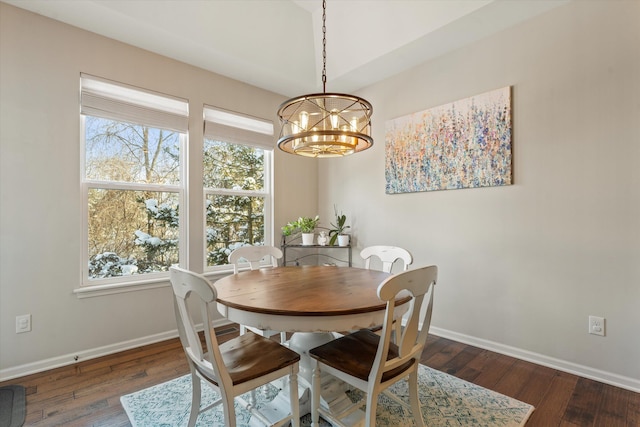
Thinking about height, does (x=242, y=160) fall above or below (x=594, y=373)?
above

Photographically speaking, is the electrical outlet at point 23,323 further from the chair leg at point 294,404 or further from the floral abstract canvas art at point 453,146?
the floral abstract canvas art at point 453,146

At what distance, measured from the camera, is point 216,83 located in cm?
333

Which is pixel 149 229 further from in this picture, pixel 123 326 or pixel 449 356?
pixel 449 356

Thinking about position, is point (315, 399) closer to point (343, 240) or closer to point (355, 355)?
point (355, 355)

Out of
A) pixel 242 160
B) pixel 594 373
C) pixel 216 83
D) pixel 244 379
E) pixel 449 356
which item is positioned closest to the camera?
pixel 244 379

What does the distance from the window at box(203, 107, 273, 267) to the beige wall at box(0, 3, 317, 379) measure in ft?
2.67

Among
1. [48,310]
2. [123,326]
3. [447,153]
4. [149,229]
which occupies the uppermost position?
[447,153]

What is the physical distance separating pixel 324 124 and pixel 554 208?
192cm

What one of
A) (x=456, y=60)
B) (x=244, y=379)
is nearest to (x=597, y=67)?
(x=456, y=60)

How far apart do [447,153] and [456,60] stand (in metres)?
0.89


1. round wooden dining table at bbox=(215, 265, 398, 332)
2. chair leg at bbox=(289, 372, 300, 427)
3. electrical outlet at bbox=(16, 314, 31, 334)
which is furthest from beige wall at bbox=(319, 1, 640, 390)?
electrical outlet at bbox=(16, 314, 31, 334)

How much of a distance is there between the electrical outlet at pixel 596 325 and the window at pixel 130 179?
351 cm

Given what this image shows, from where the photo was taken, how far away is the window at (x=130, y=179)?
104 inches

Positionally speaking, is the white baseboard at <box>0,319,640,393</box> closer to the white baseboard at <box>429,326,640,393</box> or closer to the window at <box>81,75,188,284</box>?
the white baseboard at <box>429,326,640,393</box>
